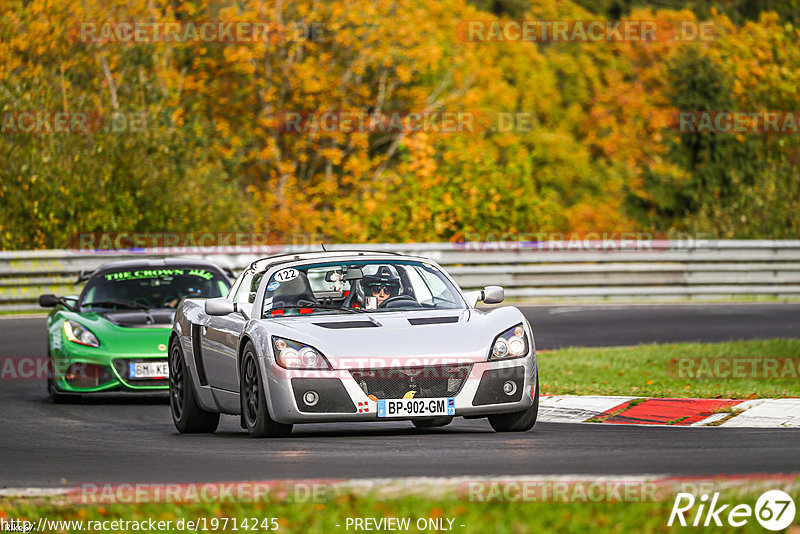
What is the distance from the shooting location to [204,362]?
1250 centimetres

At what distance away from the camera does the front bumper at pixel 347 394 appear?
1052 centimetres

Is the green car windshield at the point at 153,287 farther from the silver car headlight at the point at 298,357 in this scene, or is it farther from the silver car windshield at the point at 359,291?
the silver car headlight at the point at 298,357

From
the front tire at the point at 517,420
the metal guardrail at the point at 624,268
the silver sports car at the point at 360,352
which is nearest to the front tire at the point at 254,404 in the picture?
the silver sports car at the point at 360,352

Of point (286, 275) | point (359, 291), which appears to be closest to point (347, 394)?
point (359, 291)

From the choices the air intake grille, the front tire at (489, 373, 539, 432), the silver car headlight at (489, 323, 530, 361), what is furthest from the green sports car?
the silver car headlight at (489, 323, 530, 361)

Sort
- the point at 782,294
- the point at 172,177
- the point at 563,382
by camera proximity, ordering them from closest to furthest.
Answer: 1. the point at 563,382
2. the point at 782,294
3. the point at 172,177

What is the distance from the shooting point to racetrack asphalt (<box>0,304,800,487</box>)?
8930 millimetres

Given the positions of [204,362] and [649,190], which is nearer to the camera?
[204,362]

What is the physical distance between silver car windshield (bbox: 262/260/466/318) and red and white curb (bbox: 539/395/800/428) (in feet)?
5.35

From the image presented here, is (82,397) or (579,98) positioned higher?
(579,98)

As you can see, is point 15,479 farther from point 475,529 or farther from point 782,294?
point 782,294

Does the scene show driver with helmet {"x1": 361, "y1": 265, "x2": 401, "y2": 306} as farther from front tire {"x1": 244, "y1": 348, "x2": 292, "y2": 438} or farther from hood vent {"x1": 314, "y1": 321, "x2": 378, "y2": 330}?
front tire {"x1": 244, "y1": 348, "x2": 292, "y2": 438}

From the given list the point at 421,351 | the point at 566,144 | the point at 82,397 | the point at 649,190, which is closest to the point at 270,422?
the point at 421,351

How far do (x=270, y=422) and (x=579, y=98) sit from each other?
6072 cm
